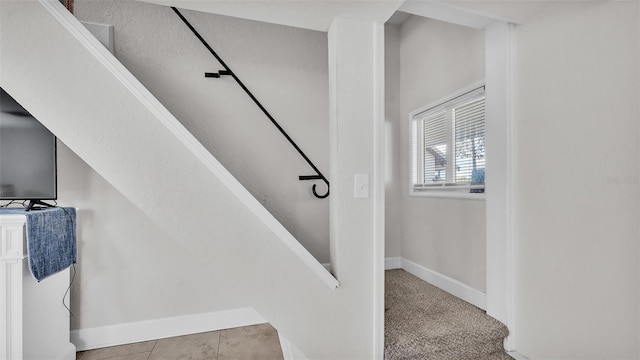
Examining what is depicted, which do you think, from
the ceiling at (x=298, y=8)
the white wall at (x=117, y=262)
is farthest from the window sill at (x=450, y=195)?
the white wall at (x=117, y=262)

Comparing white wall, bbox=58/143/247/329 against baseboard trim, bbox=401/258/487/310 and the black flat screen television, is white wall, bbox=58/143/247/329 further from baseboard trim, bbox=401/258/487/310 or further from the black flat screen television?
baseboard trim, bbox=401/258/487/310

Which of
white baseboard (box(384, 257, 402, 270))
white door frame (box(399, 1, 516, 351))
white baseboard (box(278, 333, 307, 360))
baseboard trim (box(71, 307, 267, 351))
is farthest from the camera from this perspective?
white baseboard (box(384, 257, 402, 270))

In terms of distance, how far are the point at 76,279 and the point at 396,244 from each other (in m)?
2.69

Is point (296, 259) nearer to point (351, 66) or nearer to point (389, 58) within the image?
point (351, 66)

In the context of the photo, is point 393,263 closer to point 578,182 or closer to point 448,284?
point 448,284

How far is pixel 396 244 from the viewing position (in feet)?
9.68

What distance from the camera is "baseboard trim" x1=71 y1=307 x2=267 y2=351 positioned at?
1.98 meters

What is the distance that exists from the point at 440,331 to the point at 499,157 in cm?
113

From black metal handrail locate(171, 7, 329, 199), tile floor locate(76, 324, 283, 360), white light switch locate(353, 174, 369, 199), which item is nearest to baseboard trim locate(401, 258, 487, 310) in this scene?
black metal handrail locate(171, 7, 329, 199)

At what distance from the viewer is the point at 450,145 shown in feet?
7.88

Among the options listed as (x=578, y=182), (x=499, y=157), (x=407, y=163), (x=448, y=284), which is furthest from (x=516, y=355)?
(x=407, y=163)

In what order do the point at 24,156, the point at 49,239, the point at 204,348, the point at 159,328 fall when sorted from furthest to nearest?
the point at 159,328, the point at 204,348, the point at 24,156, the point at 49,239

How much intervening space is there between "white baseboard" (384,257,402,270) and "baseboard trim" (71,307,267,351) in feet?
4.43

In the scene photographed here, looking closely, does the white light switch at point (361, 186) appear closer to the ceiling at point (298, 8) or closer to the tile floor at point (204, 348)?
the ceiling at point (298, 8)
